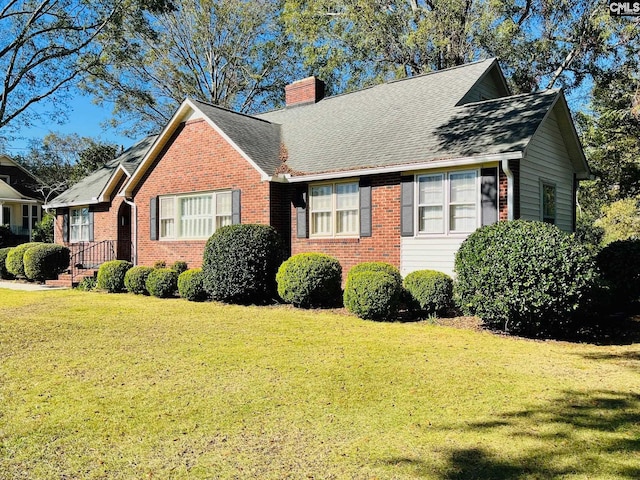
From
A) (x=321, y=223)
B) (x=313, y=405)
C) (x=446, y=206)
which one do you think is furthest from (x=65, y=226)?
(x=313, y=405)

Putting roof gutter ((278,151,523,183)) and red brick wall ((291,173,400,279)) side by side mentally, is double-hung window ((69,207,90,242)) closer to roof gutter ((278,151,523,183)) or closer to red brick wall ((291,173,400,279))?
roof gutter ((278,151,523,183))

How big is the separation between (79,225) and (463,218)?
17544 mm

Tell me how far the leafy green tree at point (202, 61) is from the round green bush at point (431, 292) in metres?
25.1

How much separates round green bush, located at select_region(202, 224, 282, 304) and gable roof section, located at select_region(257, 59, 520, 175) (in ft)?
8.48

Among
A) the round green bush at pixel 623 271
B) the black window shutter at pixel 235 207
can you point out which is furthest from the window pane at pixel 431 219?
the black window shutter at pixel 235 207

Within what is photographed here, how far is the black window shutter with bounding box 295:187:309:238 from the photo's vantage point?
1400 centimetres

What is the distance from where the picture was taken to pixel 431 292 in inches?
392

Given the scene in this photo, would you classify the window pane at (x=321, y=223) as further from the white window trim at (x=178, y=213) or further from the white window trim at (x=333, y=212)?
the white window trim at (x=178, y=213)

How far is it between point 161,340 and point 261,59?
2816 centimetres

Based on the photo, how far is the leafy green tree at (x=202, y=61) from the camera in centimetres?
3097

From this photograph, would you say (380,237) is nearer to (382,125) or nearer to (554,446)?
(382,125)

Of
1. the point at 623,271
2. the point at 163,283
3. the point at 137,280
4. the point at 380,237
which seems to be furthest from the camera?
the point at 137,280

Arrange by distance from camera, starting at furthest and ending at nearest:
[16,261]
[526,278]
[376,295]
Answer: [16,261], [376,295], [526,278]

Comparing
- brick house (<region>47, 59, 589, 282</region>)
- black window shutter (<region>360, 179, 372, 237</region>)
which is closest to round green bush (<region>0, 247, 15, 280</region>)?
brick house (<region>47, 59, 589, 282</region>)
